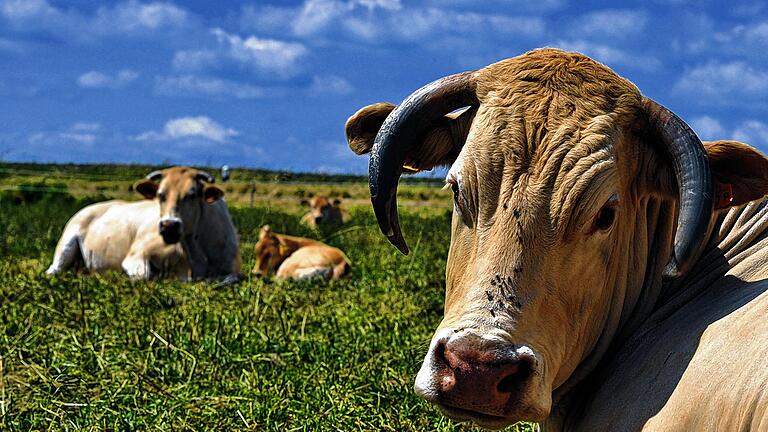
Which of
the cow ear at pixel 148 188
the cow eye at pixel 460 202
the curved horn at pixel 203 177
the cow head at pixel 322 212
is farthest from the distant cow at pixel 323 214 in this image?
the cow eye at pixel 460 202

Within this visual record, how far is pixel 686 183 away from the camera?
2.95 metres

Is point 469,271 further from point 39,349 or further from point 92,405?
point 39,349

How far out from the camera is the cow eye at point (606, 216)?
9.74 ft

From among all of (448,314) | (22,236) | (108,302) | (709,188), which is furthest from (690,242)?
(22,236)

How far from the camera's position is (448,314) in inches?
115

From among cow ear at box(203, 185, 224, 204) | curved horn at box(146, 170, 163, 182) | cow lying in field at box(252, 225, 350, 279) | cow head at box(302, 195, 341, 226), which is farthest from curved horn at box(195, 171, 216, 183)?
cow head at box(302, 195, 341, 226)

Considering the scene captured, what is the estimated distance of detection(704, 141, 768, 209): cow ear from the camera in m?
3.06

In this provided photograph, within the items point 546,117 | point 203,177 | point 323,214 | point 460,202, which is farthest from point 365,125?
point 323,214

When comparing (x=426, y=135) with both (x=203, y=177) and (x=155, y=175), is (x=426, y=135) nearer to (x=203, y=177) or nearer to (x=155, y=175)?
(x=203, y=177)

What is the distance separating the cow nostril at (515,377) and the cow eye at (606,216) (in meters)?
0.56

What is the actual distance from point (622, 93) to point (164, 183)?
9788 mm

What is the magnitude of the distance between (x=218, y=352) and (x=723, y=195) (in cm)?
402

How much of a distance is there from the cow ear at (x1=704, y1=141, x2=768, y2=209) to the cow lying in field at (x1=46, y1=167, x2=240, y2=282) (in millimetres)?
8856

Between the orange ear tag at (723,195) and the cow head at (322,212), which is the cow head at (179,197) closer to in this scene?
the cow head at (322,212)
